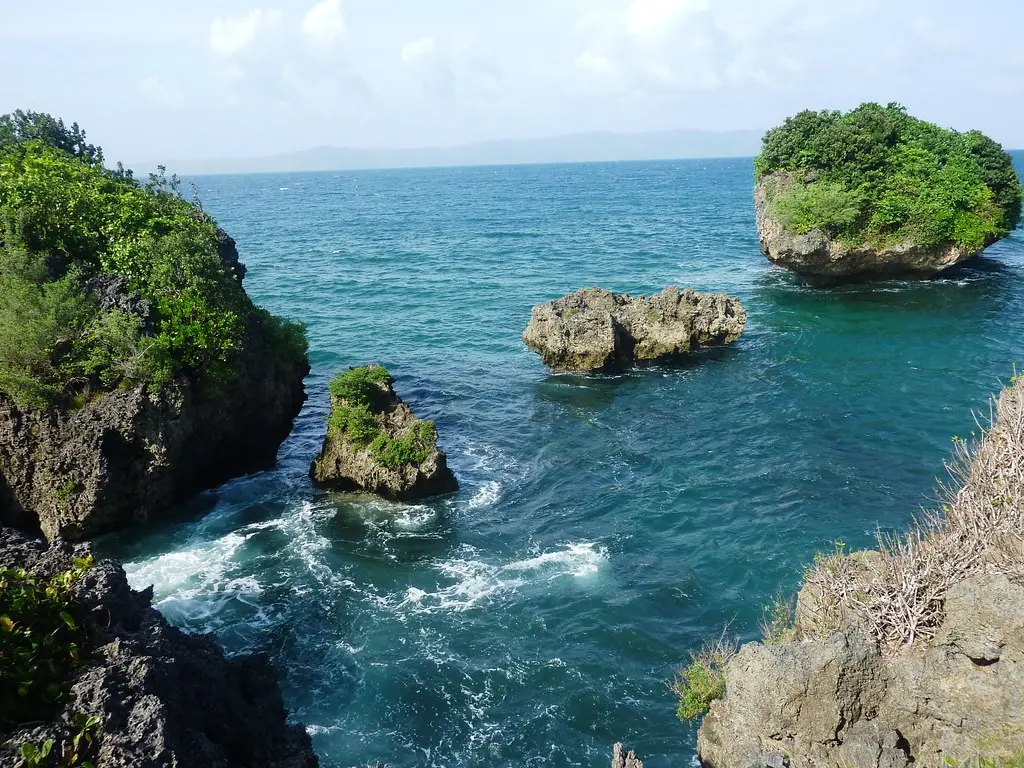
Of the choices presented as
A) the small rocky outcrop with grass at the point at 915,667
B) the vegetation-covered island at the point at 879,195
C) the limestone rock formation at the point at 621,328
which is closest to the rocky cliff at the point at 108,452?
the limestone rock formation at the point at 621,328

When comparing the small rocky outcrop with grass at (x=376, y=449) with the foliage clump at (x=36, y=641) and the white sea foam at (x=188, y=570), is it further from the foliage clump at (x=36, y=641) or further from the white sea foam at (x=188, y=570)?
the foliage clump at (x=36, y=641)

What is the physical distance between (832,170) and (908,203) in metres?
6.78

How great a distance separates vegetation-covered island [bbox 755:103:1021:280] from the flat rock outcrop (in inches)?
2108

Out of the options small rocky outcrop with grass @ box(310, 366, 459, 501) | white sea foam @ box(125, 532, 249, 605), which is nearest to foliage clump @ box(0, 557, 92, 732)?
white sea foam @ box(125, 532, 249, 605)

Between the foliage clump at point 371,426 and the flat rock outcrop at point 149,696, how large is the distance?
43.7 feet

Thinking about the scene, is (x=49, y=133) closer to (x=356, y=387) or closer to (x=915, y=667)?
(x=356, y=387)

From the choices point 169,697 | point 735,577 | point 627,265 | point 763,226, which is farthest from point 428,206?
point 169,697

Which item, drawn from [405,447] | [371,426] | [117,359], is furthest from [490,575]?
[117,359]

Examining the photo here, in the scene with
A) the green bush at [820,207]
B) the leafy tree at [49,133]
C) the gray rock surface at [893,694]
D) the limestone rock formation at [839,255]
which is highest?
the leafy tree at [49,133]

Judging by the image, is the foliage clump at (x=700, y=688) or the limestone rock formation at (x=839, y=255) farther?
the limestone rock formation at (x=839, y=255)

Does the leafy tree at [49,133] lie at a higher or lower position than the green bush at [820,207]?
higher

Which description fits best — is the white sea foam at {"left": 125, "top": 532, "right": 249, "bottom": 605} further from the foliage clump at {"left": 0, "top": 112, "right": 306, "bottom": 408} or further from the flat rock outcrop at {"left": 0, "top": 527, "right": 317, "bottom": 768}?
the flat rock outcrop at {"left": 0, "top": 527, "right": 317, "bottom": 768}

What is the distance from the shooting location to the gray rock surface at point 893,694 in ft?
42.7

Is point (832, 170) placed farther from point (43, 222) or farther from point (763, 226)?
point (43, 222)
